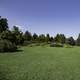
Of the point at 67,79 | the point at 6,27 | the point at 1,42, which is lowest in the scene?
the point at 67,79

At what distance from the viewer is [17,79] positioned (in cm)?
971

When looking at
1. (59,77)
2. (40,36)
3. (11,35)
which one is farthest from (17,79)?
(40,36)

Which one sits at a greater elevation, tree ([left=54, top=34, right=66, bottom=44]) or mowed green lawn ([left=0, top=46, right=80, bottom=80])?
tree ([left=54, top=34, right=66, bottom=44])

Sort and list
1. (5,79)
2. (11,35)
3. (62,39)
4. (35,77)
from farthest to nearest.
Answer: (62,39), (11,35), (35,77), (5,79)

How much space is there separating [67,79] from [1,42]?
22997mm

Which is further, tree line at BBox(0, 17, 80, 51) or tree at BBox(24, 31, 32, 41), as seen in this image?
tree at BBox(24, 31, 32, 41)

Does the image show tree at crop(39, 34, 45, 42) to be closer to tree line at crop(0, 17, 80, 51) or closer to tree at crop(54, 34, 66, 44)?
tree line at crop(0, 17, 80, 51)

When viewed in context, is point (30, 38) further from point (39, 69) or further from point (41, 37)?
point (39, 69)

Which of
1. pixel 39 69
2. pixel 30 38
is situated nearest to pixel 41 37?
pixel 30 38

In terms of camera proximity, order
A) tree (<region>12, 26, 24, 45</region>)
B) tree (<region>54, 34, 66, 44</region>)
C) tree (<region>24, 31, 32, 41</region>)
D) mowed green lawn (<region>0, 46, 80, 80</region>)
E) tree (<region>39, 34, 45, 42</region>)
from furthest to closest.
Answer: tree (<region>54, 34, 66, 44</region>)
tree (<region>24, 31, 32, 41</region>)
tree (<region>39, 34, 45, 42</region>)
tree (<region>12, 26, 24, 45</region>)
mowed green lawn (<region>0, 46, 80, 80</region>)

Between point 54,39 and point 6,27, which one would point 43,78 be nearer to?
point 6,27

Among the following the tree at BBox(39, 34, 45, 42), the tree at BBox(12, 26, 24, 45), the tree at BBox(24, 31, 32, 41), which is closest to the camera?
the tree at BBox(12, 26, 24, 45)

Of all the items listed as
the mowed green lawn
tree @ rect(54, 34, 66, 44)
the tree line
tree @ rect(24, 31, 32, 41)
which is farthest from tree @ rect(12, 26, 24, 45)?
the mowed green lawn

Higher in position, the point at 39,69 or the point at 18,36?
the point at 18,36
